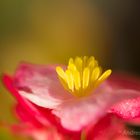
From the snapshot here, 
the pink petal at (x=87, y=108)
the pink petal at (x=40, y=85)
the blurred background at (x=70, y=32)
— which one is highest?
the blurred background at (x=70, y=32)

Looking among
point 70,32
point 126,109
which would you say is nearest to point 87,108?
point 126,109

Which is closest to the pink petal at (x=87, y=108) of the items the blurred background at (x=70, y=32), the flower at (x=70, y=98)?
the flower at (x=70, y=98)

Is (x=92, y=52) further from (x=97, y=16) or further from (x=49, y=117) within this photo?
(x=49, y=117)

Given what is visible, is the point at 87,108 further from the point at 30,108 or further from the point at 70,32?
the point at 70,32

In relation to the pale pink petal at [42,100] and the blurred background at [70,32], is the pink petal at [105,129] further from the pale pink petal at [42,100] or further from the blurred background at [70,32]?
the blurred background at [70,32]

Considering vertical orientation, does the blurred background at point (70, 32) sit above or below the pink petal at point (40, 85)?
above

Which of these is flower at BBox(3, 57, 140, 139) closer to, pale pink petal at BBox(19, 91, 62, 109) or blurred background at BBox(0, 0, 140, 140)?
pale pink petal at BBox(19, 91, 62, 109)

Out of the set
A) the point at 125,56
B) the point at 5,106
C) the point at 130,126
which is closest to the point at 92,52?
the point at 125,56
